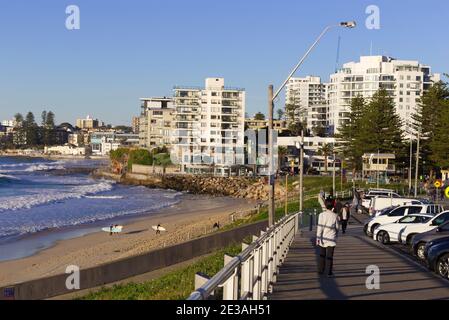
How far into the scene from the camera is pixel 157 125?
526 feet

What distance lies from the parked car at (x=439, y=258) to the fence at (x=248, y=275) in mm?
3550

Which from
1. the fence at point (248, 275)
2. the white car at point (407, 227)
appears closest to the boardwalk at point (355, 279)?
the fence at point (248, 275)

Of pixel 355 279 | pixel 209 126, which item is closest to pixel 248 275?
pixel 355 279

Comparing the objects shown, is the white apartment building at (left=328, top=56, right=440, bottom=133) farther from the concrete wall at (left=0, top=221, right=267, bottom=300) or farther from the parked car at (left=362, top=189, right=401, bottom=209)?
the concrete wall at (left=0, top=221, right=267, bottom=300)

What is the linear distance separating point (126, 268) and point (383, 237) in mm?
8504

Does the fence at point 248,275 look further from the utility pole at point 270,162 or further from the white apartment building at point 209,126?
the white apartment building at point 209,126

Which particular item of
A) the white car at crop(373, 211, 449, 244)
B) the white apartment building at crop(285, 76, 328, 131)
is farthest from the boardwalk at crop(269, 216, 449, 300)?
the white apartment building at crop(285, 76, 328, 131)

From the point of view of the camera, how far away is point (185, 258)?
23578 mm

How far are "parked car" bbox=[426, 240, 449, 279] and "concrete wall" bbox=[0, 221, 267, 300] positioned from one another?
8.93m

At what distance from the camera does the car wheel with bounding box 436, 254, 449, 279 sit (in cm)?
1370

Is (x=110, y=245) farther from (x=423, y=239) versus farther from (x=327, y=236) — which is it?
(x=327, y=236)

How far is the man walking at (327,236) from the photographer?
13320 millimetres
